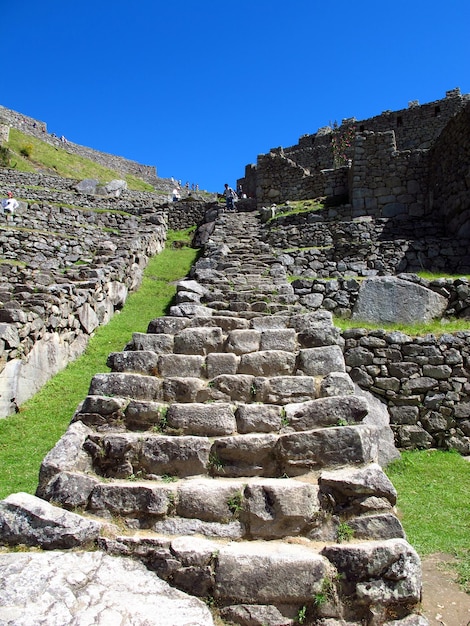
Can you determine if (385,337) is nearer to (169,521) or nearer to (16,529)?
(169,521)

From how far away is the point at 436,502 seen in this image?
5.68m

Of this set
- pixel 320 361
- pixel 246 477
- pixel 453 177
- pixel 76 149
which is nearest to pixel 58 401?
pixel 320 361

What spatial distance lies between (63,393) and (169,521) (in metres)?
5.07

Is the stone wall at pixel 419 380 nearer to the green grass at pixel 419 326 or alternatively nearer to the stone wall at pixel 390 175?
the green grass at pixel 419 326


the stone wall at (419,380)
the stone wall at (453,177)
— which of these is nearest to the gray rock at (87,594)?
the stone wall at (419,380)

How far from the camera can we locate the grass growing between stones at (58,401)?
579 centimetres

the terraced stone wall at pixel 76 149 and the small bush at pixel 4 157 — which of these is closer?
the small bush at pixel 4 157

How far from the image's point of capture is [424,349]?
7828 mm

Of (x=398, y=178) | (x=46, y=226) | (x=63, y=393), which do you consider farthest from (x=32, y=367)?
(x=398, y=178)

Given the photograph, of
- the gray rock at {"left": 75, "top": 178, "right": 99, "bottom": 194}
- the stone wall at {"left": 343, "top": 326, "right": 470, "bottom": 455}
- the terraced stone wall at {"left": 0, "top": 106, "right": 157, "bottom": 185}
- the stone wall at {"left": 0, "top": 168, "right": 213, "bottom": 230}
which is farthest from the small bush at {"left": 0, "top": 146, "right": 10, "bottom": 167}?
the stone wall at {"left": 343, "top": 326, "right": 470, "bottom": 455}

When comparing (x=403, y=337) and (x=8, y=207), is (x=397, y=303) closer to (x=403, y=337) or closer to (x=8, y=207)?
(x=403, y=337)

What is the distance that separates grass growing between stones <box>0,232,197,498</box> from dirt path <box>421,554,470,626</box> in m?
3.67

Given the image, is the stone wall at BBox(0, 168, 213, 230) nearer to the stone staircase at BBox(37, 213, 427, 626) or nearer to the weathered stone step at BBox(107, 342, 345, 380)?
the stone staircase at BBox(37, 213, 427, 626)

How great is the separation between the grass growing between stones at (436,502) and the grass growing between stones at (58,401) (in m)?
3.82
